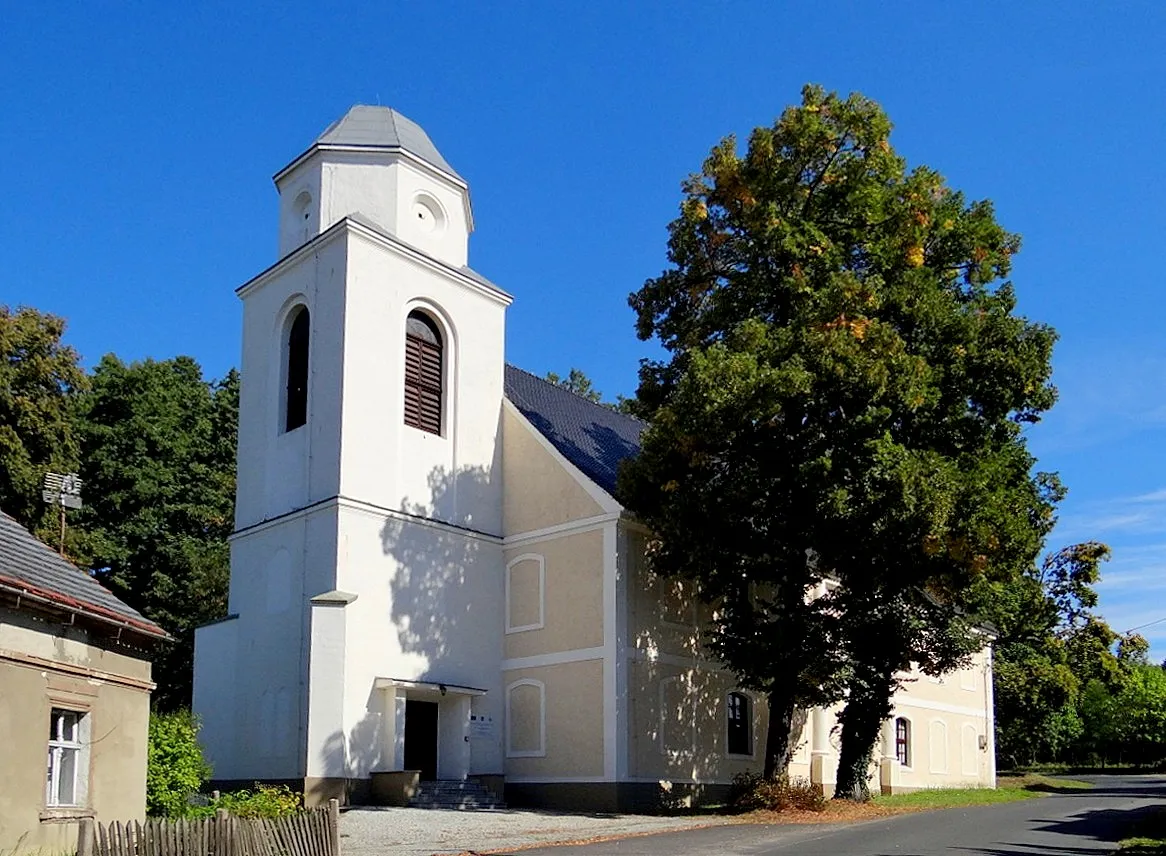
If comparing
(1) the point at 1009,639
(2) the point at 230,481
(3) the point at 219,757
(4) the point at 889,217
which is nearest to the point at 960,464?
(4) the point at 889,217

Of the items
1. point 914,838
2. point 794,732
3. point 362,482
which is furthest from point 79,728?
point 794,732

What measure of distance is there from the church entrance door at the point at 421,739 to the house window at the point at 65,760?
41.4 ft

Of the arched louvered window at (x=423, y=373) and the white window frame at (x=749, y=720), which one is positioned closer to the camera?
the arched louvered window at (x=423, y=373)

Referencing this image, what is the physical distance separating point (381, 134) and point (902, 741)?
80.9 feet

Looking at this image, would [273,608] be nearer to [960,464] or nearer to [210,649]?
[210,649]

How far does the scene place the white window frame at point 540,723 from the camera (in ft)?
92.7

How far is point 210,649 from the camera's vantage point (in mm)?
29516

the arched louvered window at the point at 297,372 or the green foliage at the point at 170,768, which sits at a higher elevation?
the arched louvered window at the point at 297,372

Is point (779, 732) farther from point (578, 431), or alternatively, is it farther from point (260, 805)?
point (260, 805)

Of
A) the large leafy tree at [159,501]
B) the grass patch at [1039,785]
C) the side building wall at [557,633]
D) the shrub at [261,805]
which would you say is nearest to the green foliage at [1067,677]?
the grass patch at [1039,785]

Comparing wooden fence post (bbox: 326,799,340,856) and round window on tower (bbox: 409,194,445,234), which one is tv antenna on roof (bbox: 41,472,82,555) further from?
wooden fence post (bbox: 326,799,340,856)

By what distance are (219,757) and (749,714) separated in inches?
522

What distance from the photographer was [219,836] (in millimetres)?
14031

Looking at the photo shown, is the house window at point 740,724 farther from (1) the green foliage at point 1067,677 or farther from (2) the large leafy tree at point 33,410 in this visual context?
(2) the large leafy tree at point 33,410
